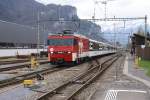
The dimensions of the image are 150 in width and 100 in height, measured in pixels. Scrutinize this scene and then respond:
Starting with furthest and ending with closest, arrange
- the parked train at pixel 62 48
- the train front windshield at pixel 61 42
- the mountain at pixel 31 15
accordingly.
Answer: the mountain at pixel 31 15 → the train front windshield at pixel 61 42 → the parked train at pixel 62 48

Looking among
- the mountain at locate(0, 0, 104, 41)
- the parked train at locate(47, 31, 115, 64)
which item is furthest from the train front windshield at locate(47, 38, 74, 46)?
the mountain at locate(0, 0, 104, 41)

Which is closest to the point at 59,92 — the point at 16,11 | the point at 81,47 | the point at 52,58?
the point at 52,58

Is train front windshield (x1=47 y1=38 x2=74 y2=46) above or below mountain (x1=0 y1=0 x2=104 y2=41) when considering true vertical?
below

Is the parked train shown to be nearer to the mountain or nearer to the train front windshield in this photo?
the train front windshield

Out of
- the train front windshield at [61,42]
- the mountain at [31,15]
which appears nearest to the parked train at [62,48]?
the train front windshield at [61,42]

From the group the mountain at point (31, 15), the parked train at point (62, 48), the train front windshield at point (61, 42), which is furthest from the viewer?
the mountain at point (31, 15)

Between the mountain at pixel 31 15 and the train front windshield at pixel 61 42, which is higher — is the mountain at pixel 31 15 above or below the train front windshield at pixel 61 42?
above

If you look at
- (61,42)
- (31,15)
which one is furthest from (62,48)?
(31,15)

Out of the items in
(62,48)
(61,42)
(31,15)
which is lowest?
(62,48)

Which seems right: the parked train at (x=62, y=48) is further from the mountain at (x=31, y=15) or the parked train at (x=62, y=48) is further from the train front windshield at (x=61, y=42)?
the mountain at (x=31, y=15)

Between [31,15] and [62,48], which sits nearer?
[62,48]

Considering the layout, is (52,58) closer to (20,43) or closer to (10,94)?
(10,94)

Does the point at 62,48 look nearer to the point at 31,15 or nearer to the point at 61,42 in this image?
the point at 61,42

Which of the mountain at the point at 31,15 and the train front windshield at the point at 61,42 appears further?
the mountain at the point at 31,15
